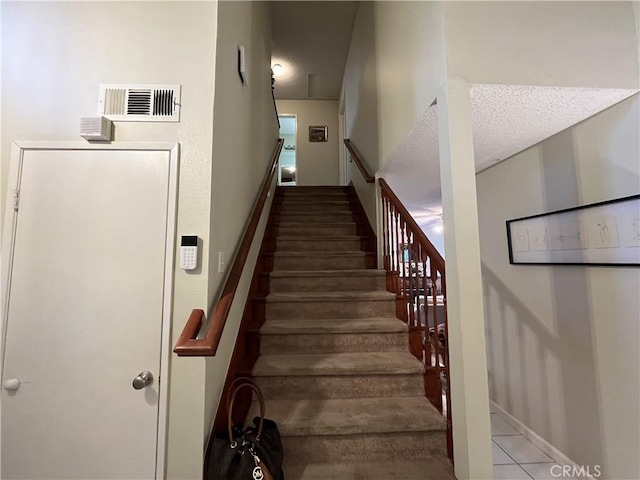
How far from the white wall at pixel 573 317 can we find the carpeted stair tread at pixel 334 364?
3.35 ft

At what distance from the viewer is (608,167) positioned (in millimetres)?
1724

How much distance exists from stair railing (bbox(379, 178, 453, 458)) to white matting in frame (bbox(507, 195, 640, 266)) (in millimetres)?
760

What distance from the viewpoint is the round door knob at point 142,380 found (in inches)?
51.9

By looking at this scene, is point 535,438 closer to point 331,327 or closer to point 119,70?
point 331,327

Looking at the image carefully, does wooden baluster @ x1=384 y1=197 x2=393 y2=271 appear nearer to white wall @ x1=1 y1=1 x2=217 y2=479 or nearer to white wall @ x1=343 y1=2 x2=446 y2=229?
white wall @ x1=343 y1=2 x2=446 y2=229

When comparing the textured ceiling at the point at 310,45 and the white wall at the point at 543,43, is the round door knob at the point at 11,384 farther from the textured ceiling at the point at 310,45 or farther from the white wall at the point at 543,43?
the textured ceiling at the point at 310,45

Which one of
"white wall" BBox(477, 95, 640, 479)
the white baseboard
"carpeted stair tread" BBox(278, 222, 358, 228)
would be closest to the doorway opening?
"carpeted stair tread" BBox(278, 222, 358, 228)

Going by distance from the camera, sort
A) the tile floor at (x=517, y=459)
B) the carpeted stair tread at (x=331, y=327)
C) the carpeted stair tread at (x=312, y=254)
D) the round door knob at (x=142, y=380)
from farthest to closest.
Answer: the carpeted stair tread at (x=312, y=254)
the carpeted stair tread at (x=331, y=327)
the tile floor at (x=517, y=459)
the round door knob at (x=142, y=380)

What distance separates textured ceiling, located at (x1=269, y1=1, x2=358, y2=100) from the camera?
374 cm

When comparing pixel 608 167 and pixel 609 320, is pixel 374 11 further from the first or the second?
pixel 609 320

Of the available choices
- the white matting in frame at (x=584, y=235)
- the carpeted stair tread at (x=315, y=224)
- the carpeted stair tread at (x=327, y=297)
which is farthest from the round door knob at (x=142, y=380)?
the white matting in frame at (x=584, y=235)

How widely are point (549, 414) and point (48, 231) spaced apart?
3296 millimetres

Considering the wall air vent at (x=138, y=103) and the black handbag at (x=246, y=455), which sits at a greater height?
the wall air vent at (x=138, y=103)

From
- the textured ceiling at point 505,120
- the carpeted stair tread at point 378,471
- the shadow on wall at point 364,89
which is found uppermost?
the shadow on wall at point 364,89
